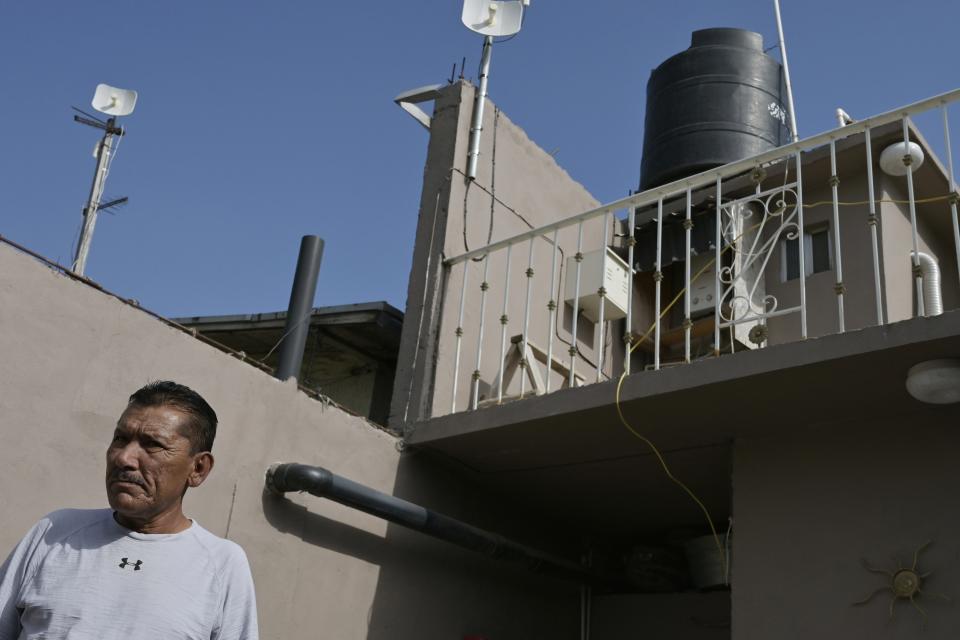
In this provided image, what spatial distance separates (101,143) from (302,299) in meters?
6.58

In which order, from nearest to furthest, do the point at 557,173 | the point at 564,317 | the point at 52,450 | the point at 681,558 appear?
the point at 52,450 → the point at 681,558 → the point at 564,317 → the point at 557,173

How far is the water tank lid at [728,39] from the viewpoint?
8.77 m

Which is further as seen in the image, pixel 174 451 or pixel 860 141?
pixel 860 141

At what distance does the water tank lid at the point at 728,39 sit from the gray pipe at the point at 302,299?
4536 millimetres

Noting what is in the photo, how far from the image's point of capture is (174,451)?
7.44 ft

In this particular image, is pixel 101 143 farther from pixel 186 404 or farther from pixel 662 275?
pixel 186 404

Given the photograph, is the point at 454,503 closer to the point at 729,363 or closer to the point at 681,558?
the point at 681,558

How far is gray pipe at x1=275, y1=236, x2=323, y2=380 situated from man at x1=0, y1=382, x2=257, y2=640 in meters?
2.98

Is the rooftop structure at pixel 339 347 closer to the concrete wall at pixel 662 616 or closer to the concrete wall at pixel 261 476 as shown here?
the concrete wall at pixel 261 476

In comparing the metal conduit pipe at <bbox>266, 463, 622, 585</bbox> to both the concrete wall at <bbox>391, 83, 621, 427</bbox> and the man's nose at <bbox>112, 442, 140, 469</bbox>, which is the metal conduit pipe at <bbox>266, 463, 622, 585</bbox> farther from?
the man's nose at <bbox>112, 442, 140, 469</bbox>

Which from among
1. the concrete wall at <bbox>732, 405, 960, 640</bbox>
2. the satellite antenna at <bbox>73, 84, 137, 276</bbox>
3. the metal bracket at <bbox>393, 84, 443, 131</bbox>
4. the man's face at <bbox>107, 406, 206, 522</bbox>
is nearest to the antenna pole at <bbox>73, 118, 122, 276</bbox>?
the satellite antenna at <bbox>73, 84, 137, 276</bbox>

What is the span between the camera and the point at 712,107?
27.8 feet

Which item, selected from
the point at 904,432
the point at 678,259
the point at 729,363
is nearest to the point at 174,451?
the point at 729,363

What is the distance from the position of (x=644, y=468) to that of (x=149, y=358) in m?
2.66
